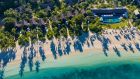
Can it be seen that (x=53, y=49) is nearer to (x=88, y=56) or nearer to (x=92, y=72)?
(x=88, y=56)

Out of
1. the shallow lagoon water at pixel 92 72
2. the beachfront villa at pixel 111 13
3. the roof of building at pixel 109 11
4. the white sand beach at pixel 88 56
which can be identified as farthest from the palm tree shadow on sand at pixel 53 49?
the roof of building at pixel 109 11

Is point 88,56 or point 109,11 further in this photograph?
point 109,11

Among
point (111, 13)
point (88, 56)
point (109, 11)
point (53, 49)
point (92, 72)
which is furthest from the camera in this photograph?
point (111, 13)

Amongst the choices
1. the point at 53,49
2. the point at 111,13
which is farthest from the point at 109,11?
the point at 53,49

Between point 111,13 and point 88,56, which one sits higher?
point 111,13

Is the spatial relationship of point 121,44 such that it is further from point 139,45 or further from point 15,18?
point 15,18

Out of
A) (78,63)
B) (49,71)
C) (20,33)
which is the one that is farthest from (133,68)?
(20,33)

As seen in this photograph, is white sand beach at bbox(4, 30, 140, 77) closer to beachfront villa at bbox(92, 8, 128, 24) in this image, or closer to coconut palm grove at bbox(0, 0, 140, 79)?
coconut palm grove at bbox(0, 0, 140, 79)

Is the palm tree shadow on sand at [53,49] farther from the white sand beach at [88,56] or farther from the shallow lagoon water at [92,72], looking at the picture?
the shallow lagoon water at [92,72]

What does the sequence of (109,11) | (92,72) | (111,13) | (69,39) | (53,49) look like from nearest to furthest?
1. (92,72)
2. (53,49)
3. (69,39)
4. (109,11)
5. (111,13)
